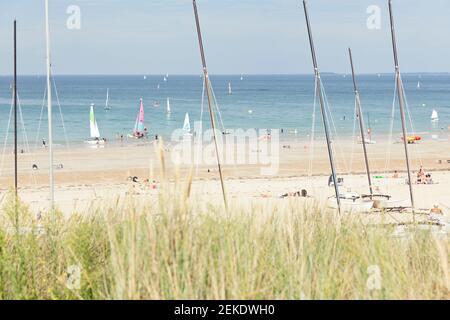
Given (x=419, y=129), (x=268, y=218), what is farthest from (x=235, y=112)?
(x=268, y=218)

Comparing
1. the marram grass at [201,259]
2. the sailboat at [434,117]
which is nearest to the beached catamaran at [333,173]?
the marram grass at [201,259]

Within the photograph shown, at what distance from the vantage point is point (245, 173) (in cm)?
3556

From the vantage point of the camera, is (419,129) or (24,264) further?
(419,129)

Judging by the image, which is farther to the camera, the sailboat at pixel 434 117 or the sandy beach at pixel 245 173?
the sailboat at pixel 434 117

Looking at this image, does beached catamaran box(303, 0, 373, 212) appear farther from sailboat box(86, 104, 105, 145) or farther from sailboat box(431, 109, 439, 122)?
sailboat box(431, 109, 439, 122)

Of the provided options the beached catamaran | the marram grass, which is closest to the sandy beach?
the beached catamaran

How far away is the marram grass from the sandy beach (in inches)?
632

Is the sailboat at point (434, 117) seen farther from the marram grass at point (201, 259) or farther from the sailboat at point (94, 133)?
the marram grass at point (201, 259)

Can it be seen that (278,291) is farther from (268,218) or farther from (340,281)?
(268,218)

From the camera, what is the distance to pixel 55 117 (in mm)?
76062

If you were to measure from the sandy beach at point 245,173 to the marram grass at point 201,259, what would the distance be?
16058mm

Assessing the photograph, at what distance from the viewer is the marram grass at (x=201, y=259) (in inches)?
199
